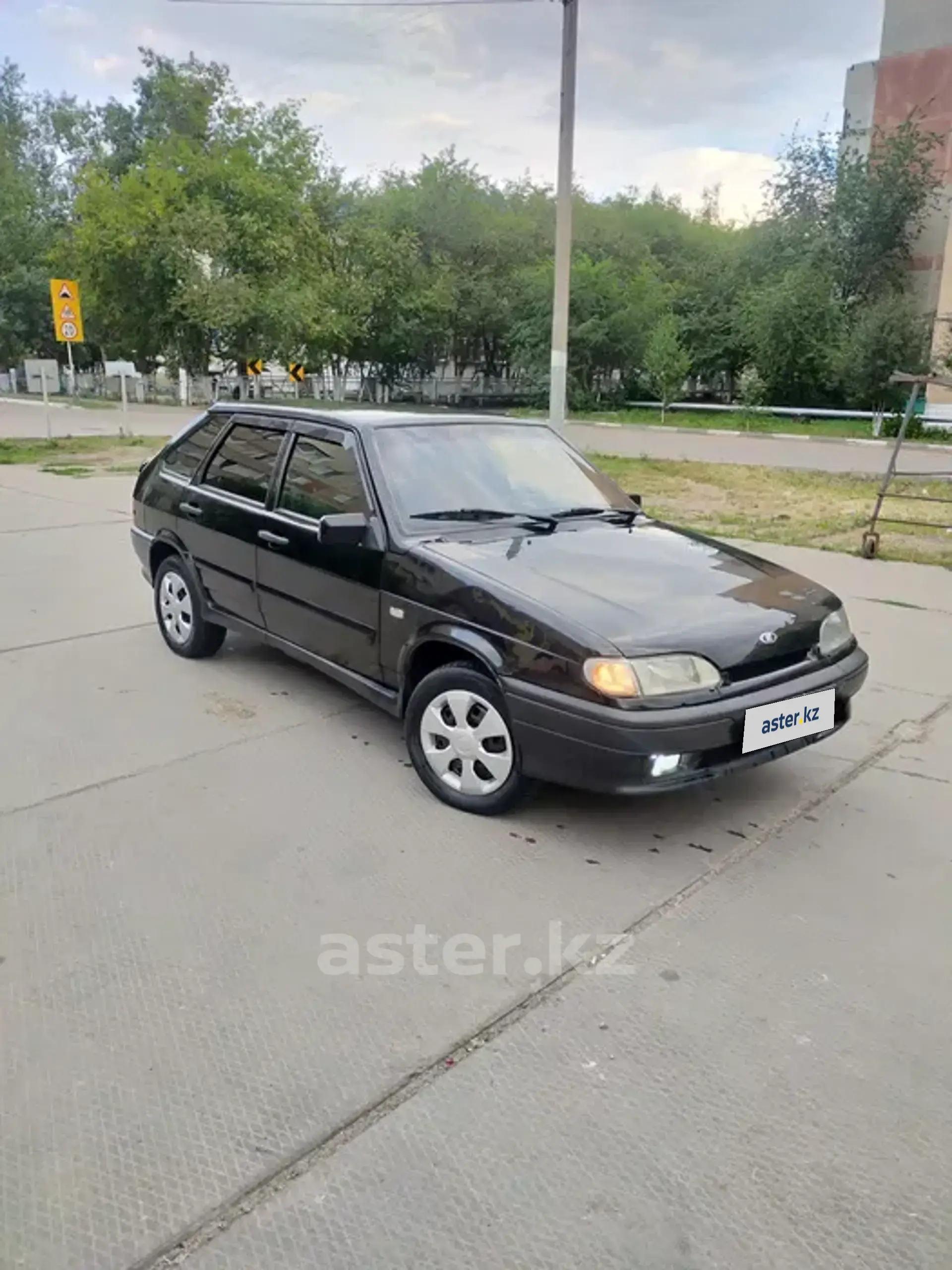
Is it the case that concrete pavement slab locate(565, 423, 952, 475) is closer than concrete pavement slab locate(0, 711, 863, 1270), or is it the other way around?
concrete pavement slab locate(0, 711, 863, 1270)

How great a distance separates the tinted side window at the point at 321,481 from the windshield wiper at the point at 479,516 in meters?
0.28

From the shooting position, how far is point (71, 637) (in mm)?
6098

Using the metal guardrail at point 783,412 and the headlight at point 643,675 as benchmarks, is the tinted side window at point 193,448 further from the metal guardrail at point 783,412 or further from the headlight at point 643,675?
the metal guardrail at point 783,412

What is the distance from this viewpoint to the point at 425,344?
130 feet

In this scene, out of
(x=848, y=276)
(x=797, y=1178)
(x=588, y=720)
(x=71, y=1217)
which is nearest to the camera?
(x=71, y=1217)

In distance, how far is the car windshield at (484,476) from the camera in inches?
166

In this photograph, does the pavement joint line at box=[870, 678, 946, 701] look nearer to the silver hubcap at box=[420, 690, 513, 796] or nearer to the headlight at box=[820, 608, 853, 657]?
the headlight at box=[820, 608, 853, 657]

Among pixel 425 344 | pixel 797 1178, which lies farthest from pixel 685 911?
pixel 425 344

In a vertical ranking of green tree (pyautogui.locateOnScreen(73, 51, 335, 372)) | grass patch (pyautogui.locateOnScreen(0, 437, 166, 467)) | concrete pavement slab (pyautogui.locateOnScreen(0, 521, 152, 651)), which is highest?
green tree (pyautogui.locateOnScreen(73, 51, 335, 372))

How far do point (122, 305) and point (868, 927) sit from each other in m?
31.5

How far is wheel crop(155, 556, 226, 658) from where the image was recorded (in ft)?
17.9

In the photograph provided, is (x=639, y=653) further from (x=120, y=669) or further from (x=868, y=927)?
(x=120, y=669)

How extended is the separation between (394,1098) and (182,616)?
3.92 meters

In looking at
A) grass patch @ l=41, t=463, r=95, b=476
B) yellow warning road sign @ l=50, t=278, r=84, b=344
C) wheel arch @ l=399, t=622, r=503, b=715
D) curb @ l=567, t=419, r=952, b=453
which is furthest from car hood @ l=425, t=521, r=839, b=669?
curb @ l=567, t=419, r=952, b=453
